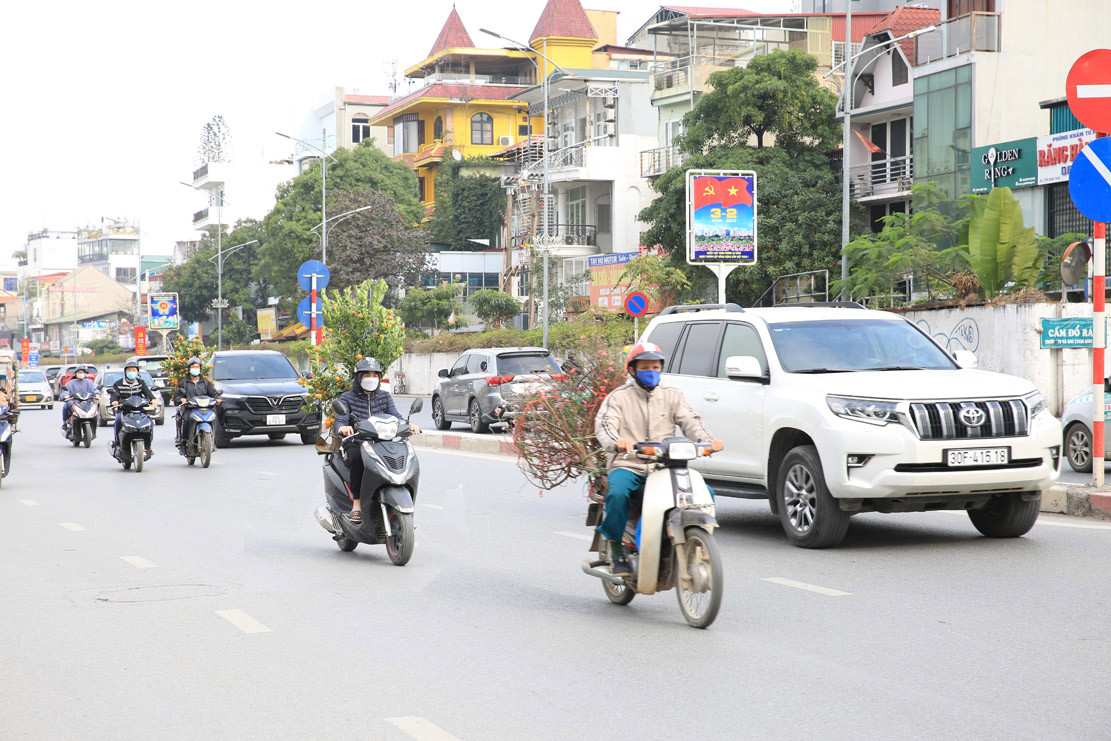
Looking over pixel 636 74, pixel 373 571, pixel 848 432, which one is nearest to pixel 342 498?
pixel 373 571

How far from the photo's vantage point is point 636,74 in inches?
2493

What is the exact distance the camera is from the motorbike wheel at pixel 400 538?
9.72m

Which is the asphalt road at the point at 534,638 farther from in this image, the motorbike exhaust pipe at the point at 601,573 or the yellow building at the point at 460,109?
the yellow building at the point at 460,109

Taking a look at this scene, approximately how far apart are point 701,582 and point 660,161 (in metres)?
46.4

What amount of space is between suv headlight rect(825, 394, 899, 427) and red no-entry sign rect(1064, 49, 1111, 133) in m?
4.03

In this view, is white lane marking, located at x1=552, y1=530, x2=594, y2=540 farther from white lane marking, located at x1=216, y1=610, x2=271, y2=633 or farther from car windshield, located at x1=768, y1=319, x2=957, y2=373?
white lane marking, located at x1=216, y1=610, x2=271, y2=633

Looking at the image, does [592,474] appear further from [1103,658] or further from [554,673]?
[1103,658]

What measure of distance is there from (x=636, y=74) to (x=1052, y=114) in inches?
1289

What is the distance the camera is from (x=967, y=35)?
122 ft

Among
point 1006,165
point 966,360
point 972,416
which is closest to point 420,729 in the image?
point 972,416

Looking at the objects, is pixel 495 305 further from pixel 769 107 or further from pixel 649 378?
pixel 649 378

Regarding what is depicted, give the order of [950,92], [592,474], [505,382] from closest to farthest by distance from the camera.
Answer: [592,474] < [505,382] < [950,92]

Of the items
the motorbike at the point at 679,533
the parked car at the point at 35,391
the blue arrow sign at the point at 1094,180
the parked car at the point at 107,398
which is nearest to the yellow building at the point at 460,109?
the parked car at the point at 35,391

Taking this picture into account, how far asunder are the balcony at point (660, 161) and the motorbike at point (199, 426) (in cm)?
3339
